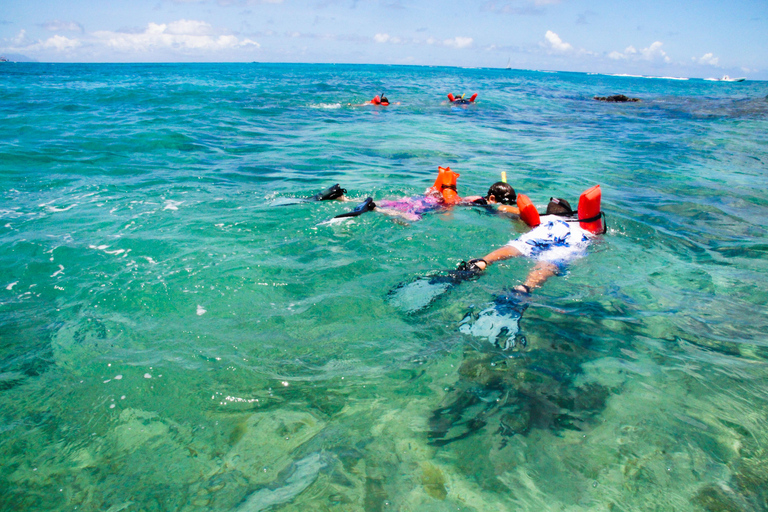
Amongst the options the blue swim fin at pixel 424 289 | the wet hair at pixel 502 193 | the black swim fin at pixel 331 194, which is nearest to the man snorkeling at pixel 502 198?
the wet hair at pixel 502 193

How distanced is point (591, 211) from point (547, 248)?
1043 millimetres

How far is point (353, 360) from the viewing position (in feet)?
12.5

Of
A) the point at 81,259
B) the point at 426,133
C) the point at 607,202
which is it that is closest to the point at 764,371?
the point at 607,202

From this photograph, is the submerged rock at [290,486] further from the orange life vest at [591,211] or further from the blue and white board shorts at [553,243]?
the orange life vest at [591,211]

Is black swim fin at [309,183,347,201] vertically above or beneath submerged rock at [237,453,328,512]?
above

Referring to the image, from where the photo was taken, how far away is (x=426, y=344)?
4020mm

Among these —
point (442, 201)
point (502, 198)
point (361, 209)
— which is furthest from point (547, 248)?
point (361, 209)

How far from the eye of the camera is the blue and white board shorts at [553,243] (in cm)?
570

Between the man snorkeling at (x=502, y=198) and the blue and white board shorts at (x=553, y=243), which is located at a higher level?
the man snorkeling at (x=502, y=198)

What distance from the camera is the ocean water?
8.82 ft

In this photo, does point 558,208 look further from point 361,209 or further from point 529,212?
point 361,209

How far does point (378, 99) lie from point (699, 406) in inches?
989

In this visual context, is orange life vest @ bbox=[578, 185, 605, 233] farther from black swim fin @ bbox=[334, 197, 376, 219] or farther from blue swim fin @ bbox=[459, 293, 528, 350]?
black swim fin @ bbox=[334, 197, 376, 219]

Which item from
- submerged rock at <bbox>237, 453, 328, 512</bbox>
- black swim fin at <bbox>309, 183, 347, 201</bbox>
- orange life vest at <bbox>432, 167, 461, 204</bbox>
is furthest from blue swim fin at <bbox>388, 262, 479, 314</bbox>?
black swim fin at <bbox>309, 183, 347, 201</bbox>
